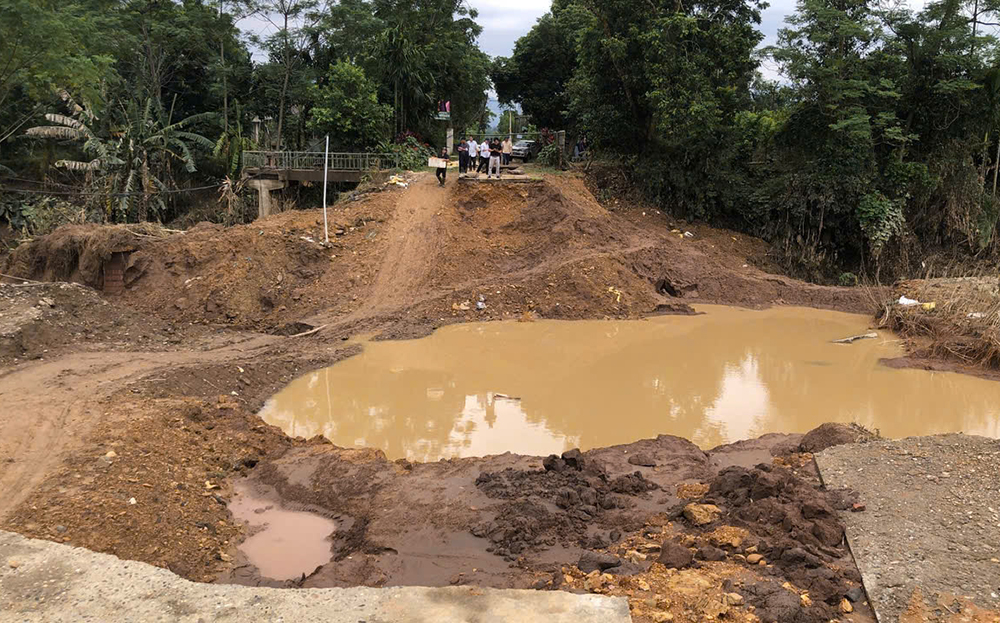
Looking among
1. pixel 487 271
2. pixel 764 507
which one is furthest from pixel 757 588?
pixel 487 271

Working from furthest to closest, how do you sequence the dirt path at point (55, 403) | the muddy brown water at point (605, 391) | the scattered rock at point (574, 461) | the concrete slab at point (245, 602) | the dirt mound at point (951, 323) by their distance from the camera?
the dirt mound at point (951, 323) → the muddy brown water at point (605, 391) → the scattered rock at point (574, 461) → the dirt path at point (55, 403) → the concrete slab at point (245, 602)

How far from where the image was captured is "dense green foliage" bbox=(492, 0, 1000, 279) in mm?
18562

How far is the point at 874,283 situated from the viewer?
19547 millimetres

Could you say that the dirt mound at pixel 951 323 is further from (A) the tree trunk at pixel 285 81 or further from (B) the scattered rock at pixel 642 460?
(A) the tree trunk at pixel 285 81

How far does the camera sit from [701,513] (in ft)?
19.4

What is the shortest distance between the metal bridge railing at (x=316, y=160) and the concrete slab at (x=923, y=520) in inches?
678

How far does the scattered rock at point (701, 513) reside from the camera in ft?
19.1

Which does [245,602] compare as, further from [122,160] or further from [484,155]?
[122,160]

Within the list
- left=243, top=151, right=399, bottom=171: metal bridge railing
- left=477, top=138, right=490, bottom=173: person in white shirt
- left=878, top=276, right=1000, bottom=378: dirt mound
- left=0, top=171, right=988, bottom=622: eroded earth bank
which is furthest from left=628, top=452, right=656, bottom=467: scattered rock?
A: left=243, top=151, right=399, bottom=171: metal bridge railing

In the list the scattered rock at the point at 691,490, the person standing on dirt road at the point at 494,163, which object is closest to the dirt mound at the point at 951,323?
the scattered rock at the point at 691,490

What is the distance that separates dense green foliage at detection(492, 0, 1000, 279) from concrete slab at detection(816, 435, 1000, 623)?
45.4 feet

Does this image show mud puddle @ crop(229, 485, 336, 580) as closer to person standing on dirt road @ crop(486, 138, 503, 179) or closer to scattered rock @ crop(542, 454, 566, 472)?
scattered rock @ crop(542, 454, 566, 472)

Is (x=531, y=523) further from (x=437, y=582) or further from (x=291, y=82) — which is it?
(x=291, y=82)

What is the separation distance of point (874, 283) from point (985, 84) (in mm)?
5731
